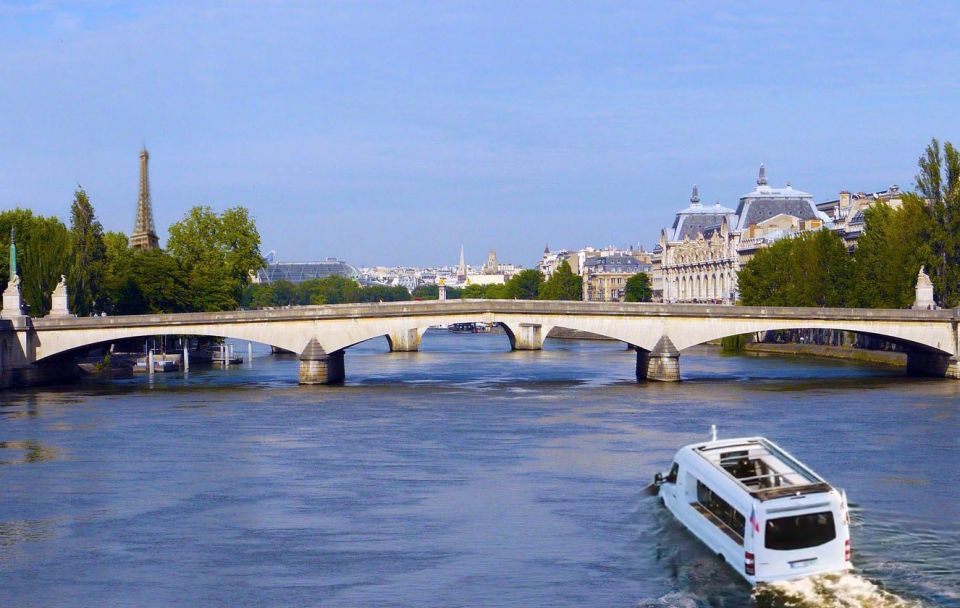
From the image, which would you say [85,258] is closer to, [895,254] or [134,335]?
[134,335]

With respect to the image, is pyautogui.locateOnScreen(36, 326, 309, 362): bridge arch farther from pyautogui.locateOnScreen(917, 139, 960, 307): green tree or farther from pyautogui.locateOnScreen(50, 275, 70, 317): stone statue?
pyautogui.locateOnScreen(917, 139, 960, 307): green tree

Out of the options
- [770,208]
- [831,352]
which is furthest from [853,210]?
[831,352]

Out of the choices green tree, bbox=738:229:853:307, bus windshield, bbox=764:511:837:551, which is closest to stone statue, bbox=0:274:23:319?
green tree, bbox=738:229:853:307

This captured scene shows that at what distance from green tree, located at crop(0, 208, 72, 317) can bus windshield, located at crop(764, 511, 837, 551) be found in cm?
5697

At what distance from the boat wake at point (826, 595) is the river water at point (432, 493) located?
2.0 inches

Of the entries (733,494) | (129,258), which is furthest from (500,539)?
(129,258)

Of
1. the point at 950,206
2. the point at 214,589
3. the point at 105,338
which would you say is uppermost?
the point at 950,206

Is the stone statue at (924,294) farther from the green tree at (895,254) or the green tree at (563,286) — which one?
the green tree at (563,286)

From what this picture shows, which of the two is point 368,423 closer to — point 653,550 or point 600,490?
point 600,490

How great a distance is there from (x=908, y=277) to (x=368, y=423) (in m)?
36.2

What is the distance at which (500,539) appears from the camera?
29172mm

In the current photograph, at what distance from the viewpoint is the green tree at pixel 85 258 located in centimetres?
7988

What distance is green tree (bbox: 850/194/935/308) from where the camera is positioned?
2889 inches

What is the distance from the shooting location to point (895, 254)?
75.2 m
